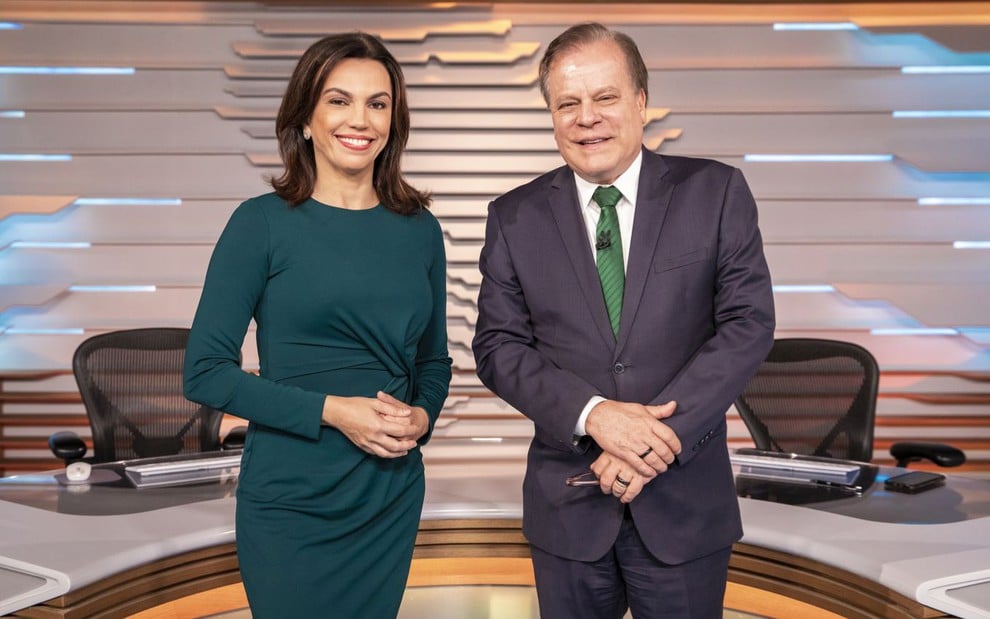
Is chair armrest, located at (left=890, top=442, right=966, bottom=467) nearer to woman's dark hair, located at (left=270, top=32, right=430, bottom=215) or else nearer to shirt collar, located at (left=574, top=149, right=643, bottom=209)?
shirt collar, located at (left=574, top=149, right=643, bottom=209)

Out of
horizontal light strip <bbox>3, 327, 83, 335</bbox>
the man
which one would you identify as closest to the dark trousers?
the man

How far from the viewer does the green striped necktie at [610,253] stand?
1.82 meters

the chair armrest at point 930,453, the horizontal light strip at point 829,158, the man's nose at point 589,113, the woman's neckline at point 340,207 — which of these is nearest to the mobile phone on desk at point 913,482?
the chair armrest at point 930,453

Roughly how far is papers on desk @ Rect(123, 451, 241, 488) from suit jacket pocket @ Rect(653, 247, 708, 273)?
164cm

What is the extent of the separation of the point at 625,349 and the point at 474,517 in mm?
934

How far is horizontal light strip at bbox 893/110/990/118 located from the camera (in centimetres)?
497

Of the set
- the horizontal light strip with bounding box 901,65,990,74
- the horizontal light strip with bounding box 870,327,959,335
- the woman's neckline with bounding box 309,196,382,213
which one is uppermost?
the horizontal light strip with bounding box 901,65,990,74

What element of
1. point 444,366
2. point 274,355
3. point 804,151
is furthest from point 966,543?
point 804,151

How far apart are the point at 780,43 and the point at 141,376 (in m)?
3.56

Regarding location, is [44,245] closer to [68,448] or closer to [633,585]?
[68,448]

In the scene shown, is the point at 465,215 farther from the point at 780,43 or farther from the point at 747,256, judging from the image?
the point at 747,256

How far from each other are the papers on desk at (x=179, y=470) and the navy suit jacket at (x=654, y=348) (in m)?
1.34

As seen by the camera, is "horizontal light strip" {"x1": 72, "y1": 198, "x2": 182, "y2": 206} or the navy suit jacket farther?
"horizontal light strip" {"x1": 72, "y1": 198, "x2": 182, "y2": 206}

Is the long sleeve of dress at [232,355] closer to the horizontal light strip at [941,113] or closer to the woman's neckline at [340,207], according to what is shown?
the woman's neckline at [340,207]
